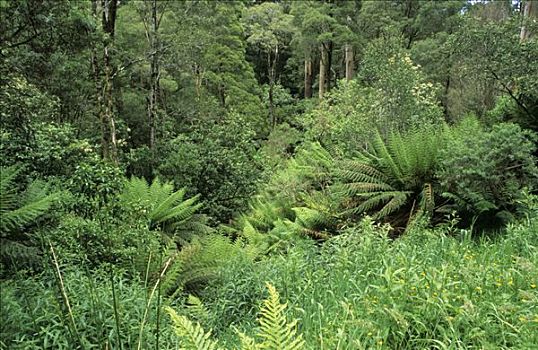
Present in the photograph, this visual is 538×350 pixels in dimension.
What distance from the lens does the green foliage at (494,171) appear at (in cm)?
455

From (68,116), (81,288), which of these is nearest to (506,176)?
(81,288)

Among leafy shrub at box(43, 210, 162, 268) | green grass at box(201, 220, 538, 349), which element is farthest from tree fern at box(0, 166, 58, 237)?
green grass at box(201, 220, 538, 349)

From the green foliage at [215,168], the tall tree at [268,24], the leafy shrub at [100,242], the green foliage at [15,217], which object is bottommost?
the green foliage at [215,168]

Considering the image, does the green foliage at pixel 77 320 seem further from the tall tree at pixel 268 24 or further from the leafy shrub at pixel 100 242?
the tall tree at pixel 268 24

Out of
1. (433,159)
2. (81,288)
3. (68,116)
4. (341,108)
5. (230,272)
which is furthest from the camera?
(341,108)

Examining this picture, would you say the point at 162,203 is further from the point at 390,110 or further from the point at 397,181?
the point at 390,110

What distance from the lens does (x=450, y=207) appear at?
17.2ft

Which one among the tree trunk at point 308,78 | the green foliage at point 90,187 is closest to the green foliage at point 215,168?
the green foliage at point 90,187

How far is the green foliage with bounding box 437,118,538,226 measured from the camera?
4.55 metres

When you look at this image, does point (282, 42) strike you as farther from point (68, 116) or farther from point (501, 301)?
point (501, 301)

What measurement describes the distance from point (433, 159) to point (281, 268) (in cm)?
Answer: 293

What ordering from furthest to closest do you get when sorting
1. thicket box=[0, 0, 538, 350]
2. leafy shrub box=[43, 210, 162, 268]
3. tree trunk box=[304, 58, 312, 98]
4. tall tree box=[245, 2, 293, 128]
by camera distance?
tree trunk box=[304, 58, 312, 98] < tall tree box=[245, 2, 293, 128] < leafy shrub box=[43, 210, 162, 268] < thicket box=[0, 0, 538, 350]

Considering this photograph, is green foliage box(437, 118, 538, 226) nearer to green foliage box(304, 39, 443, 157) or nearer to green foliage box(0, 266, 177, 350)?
green foliage box(304, 39, 443, 157)

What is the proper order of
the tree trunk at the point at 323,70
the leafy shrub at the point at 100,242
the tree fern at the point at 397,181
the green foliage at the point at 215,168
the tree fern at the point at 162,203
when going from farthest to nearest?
the tree trunk at the point at 323,70 → the green foliage at the point at 215,168 → the tree fern at the point at 162,203 → the tree fern at the point at 397,181 → the leafy shrub at the point at 100,242
